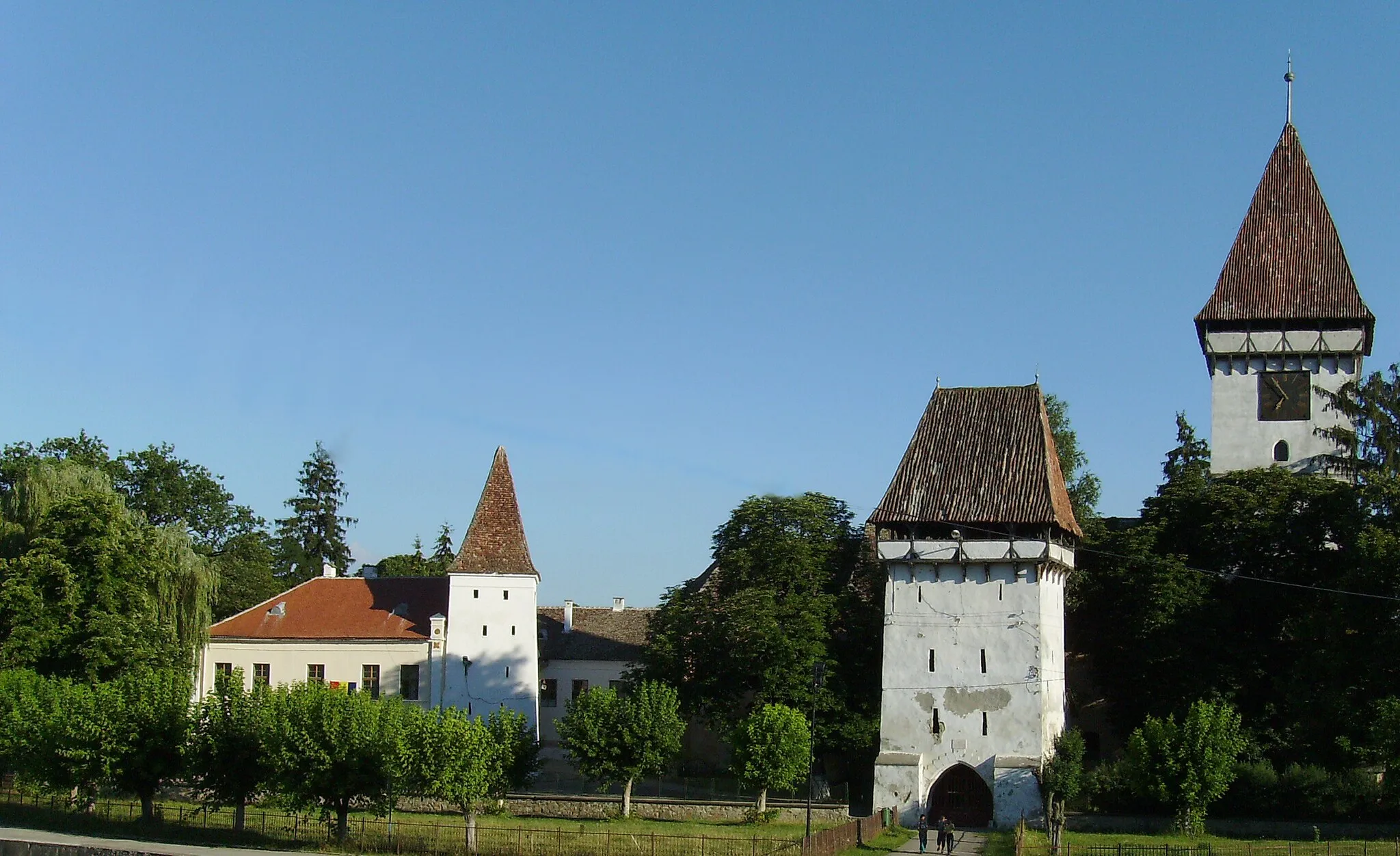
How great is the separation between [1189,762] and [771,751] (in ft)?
39.0

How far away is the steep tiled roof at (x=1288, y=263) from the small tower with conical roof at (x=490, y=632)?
93.8 ft

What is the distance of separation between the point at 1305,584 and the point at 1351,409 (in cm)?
1002

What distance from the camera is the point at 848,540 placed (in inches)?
2176

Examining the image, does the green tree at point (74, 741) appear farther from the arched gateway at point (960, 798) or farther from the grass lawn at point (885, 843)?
the arched gateway at point (960, 798)

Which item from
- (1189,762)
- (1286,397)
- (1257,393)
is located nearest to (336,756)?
(1189,762)

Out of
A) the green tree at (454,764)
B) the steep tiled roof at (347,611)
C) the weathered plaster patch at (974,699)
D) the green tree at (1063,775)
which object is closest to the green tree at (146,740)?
the green tree at (454,764)

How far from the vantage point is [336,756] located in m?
37.4

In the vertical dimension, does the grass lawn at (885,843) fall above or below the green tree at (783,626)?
below

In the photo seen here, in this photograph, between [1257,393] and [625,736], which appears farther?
[1257,393]

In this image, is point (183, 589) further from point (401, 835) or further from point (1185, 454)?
point (1185, 454)

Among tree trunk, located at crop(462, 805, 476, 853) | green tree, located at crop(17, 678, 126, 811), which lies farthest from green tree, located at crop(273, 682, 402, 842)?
green tree, located at crop(17, 678, 126, 811)

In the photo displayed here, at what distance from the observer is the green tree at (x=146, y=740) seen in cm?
3912

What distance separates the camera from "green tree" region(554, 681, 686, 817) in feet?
151

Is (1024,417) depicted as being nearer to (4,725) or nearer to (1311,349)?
(1311,349)
